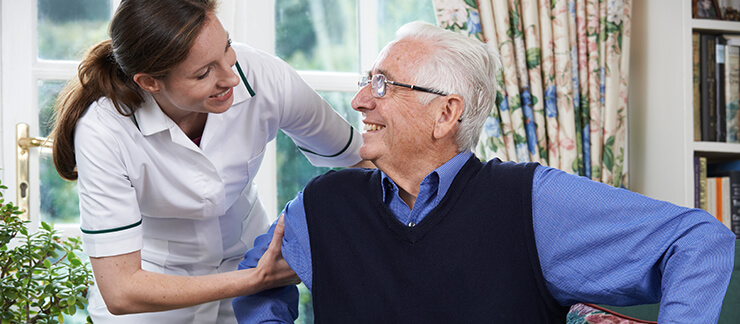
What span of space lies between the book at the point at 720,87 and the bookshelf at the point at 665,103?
0.05 m

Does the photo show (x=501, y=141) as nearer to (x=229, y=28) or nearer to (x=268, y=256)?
(x=229, y=28)

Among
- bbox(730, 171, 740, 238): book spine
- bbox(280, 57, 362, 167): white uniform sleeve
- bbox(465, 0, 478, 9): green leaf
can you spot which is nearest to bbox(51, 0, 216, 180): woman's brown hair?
bbox(280, 57, 362, 167): white uniform sleeve

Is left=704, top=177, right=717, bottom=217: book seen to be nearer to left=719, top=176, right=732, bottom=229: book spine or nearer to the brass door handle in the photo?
left=719, top=176, right=732, bottom=229: book spine

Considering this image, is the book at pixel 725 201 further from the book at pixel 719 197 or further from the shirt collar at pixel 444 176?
the shirt collar at pixel 444 176

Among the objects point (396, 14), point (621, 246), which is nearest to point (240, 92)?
point (621, 246)

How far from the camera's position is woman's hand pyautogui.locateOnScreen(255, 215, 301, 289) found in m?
1.42

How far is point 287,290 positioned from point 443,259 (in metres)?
0.40

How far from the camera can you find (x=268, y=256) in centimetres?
142

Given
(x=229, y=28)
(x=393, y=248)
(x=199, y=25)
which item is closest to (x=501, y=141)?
(x=229, y=28)

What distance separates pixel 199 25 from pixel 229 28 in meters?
1.38

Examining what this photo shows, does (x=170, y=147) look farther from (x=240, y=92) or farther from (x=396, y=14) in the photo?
(x=396, y=14)

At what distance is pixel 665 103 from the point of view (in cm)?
264

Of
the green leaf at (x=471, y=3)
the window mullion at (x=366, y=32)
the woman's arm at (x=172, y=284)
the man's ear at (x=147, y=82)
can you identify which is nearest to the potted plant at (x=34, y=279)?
the woman's arm at (x=172, y=284)

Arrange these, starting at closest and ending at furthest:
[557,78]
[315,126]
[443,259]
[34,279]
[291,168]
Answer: [443,259] < [315,126] < [34,279] < [557,78] < [291,168]
